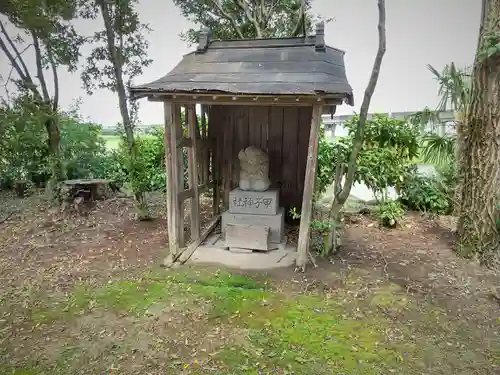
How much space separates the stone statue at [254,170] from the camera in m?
4.57

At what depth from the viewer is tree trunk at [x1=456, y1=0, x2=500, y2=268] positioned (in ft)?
12.5

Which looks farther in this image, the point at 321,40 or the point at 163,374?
the point at 321,40

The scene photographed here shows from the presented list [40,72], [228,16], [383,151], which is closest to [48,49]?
[40,72]

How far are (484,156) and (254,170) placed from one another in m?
2.68

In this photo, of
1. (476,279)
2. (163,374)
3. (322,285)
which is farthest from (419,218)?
(163,374)

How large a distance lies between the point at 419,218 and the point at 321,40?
333cm

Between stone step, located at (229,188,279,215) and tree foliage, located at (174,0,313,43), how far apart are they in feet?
15.7

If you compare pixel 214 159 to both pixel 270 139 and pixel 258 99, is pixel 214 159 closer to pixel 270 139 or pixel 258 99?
pixel 270 139

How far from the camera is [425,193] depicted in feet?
19.1

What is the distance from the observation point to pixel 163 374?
2293mm

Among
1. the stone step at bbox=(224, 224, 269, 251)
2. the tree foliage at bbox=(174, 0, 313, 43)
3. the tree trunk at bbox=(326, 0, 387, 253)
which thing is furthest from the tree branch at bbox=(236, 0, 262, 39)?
the stone step at bbox=(224, 224, 269, 251)

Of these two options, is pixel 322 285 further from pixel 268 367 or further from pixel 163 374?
pixel 163 374

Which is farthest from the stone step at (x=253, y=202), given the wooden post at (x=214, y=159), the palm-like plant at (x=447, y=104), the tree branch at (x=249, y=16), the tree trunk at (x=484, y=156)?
the tree branch at (x=249, y=16)

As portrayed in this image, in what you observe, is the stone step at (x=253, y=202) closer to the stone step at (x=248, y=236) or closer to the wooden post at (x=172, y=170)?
the stone step at (x=248, y=236)
